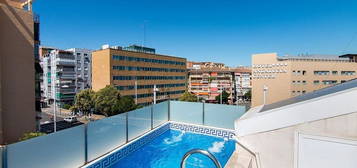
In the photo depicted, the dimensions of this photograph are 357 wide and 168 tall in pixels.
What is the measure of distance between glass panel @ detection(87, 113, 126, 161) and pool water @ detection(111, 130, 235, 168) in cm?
58

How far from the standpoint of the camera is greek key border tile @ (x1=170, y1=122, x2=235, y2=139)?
636cm

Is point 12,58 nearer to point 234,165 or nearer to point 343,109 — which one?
point 234,165

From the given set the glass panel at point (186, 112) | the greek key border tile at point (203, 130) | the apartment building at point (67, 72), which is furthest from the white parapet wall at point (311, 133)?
the apartment building at point (67, 72)

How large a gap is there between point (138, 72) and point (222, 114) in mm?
29613

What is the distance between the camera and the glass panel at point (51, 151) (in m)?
2.81

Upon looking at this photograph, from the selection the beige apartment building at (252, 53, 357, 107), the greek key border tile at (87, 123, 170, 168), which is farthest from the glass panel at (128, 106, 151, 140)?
the beige apartment building at (252, 53, 357, 107)

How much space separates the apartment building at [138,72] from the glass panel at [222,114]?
25651 mm

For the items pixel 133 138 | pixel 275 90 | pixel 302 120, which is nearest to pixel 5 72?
pixel 133 138

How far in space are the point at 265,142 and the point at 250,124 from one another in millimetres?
326

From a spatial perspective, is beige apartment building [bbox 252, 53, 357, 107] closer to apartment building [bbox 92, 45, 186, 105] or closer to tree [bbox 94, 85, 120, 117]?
apartment building [bbox 92, 45, 186, 105]

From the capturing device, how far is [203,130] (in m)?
6.85

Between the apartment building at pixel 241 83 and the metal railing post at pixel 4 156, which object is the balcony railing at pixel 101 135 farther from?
the apartment building at pixel 241 83

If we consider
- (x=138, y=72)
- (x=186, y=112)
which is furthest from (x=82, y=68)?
(x=186, y=112)

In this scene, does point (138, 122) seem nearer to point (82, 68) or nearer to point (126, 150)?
point (126, 150)
